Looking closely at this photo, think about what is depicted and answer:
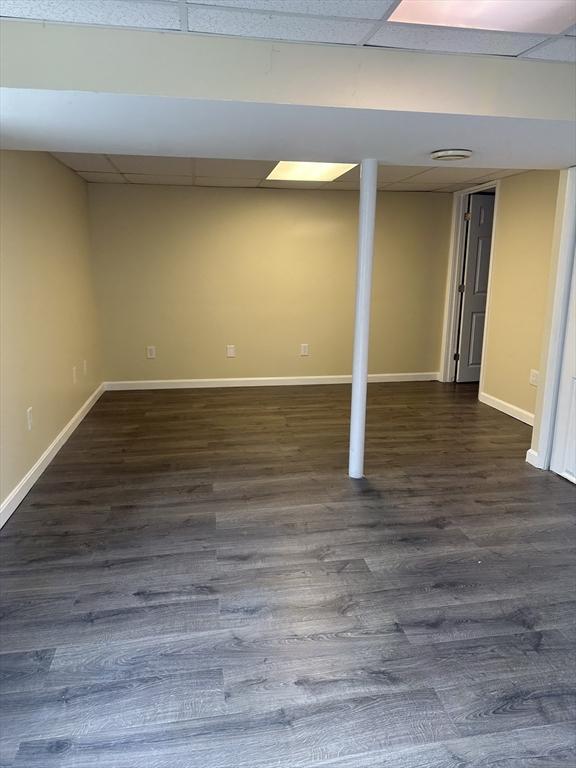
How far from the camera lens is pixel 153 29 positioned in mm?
1972

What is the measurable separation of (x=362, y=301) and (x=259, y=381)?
2.97 m

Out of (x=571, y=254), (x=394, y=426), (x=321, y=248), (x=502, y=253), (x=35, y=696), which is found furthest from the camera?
(x=321, y=248)

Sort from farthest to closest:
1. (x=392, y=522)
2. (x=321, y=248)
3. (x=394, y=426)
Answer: (x=321, y=248) → (x=394, y=426) → (x=392, y=522)

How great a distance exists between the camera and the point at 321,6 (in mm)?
1803

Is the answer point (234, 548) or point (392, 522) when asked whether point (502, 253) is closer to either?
point (392, 522)

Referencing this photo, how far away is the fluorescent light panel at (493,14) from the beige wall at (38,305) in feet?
7.82

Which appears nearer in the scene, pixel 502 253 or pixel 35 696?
pixel 35 696

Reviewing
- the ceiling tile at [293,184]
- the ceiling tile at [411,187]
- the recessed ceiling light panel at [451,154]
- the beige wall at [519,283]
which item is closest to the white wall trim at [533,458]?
the beige wall at [519,283]

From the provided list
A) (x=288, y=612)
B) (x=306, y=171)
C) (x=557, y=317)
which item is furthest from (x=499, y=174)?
(x=288, y=612)

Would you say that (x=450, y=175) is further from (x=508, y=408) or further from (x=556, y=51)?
(x=556, y=51)

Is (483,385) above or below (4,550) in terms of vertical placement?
above

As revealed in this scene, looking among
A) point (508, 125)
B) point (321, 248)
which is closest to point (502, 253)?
Result: point (321, 248)

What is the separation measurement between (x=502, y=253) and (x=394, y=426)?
2.02 meters

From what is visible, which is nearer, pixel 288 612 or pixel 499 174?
pixel 288 612
